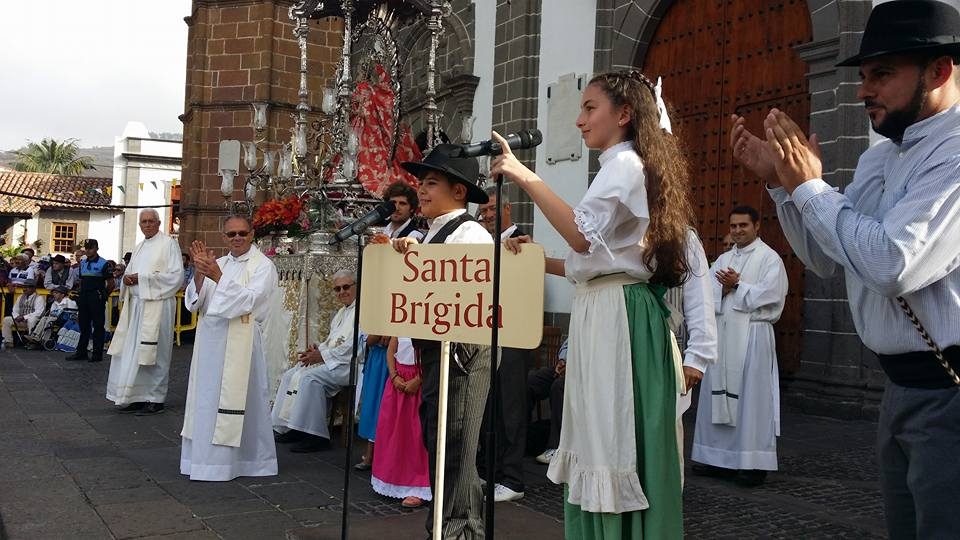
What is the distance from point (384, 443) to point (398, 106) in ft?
13.7

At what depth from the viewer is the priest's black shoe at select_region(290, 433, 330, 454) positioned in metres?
6.78

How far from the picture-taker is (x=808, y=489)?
5.64m

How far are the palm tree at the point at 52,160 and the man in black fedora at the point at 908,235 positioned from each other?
2609 inches

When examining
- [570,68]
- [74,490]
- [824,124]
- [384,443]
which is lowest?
[74,490]

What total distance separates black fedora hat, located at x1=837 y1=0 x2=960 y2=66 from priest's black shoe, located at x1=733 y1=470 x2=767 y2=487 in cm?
413

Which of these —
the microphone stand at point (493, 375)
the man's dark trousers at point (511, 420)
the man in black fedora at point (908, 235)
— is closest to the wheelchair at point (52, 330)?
the man's dark trousers at point (511, 420)

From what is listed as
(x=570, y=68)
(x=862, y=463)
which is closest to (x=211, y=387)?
(x=862, y=463)

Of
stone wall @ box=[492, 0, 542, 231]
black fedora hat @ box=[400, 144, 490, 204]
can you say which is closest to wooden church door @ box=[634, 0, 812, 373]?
stone wall @ box=[492, 0, 542, 231]

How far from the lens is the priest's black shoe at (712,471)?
611cm

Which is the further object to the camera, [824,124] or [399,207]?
[824,124]

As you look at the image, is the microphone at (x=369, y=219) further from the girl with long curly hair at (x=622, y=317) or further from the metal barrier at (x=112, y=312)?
the metal barrier at (x=112, y=312)

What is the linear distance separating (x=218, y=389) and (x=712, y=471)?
11.4ft

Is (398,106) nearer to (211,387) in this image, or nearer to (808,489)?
(211,387)

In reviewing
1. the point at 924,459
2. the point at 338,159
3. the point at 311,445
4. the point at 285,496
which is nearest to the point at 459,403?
the point at 285,496
